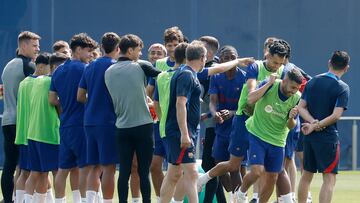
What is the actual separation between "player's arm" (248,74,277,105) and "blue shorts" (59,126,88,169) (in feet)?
6.98

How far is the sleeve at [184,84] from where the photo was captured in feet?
40.4

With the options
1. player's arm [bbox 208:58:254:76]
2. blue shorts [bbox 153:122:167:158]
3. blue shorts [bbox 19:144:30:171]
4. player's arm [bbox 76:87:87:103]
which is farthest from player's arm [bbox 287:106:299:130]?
blue shorts [bbox 19:144:30:171]

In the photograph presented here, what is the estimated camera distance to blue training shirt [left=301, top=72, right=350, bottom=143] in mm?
13258

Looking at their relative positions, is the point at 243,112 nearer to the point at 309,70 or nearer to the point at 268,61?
the point at 268,61

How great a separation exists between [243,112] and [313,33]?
10.2 meters

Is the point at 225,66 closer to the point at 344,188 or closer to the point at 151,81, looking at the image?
the point at 151,81

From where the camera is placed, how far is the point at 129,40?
12.9 m

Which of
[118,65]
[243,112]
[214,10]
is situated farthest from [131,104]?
[214,10]

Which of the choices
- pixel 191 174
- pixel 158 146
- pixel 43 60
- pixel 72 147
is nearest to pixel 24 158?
pixel 72 147

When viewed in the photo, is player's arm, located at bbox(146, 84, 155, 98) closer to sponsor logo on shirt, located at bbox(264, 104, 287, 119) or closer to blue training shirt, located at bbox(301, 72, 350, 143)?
sponsor logo on shirt, located at bbox(264, 104, 287, 119)

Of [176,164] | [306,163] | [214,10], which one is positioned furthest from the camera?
[214,10]

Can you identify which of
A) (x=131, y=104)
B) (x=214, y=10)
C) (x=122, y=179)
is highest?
(x=214, y=10)

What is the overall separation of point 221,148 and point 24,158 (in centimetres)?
265

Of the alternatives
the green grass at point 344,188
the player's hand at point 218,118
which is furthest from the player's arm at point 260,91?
the green grass at point 344,188
